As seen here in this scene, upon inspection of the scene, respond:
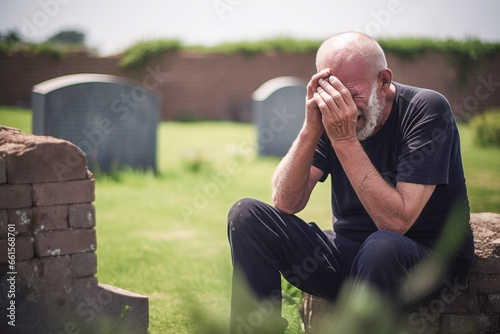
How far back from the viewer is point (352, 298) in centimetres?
183

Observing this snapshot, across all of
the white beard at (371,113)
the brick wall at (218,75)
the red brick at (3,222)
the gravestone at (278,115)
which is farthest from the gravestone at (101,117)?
the brick wall at (218,75)

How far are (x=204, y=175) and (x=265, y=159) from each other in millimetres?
1964

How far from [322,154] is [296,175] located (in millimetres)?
232

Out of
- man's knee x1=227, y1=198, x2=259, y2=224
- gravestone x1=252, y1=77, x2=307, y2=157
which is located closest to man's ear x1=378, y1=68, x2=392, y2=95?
man's knee x1=227, y1=198, x2=259, y2=224

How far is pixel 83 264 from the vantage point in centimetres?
230

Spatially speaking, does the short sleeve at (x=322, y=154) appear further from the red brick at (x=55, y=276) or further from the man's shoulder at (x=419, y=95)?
the red brick at (x=55, y=276)

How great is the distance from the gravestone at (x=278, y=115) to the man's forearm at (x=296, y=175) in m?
7.00

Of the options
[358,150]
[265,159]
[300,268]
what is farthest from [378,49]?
[265,159]

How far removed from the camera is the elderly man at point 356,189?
197 cm

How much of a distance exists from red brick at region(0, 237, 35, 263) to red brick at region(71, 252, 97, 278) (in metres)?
0.19

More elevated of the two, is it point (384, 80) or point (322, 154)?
point (384, 80)

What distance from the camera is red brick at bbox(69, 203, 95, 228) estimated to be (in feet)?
7.52

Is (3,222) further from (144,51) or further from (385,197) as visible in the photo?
(144,51)

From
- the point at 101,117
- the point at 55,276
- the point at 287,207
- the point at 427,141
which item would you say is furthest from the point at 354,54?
the point at 101,117
